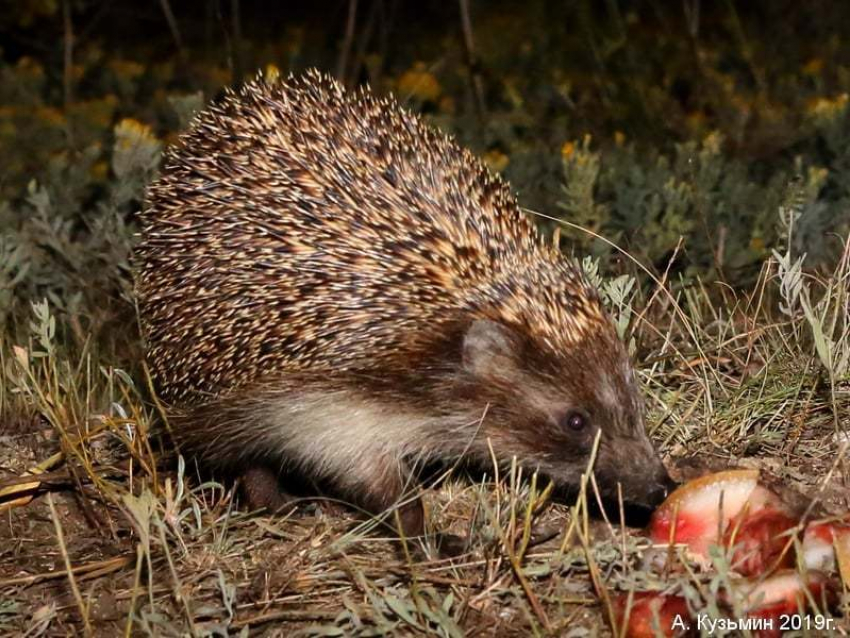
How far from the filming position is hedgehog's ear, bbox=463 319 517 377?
471 centimetres

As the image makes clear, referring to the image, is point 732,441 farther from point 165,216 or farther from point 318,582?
point 165,216

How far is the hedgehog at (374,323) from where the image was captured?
4.71 metres

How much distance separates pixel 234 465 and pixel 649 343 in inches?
69.8

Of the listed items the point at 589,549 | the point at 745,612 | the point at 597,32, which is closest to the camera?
the point at 745,612

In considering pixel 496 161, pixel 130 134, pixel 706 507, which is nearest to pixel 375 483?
pixel 706 507

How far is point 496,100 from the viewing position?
10.7m

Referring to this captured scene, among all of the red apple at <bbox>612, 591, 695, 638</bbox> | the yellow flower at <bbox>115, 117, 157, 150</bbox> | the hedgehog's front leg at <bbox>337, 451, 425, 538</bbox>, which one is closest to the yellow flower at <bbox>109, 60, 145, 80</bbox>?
the yellow flower at <bbox>115, 117, 157, 150</bbox>

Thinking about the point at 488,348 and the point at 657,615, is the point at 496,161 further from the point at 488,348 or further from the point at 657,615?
the point at 657,615

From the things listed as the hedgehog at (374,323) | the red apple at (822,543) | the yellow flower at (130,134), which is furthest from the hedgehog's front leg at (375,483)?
the yellow flower at (130,134)

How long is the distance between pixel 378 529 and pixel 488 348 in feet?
2.43

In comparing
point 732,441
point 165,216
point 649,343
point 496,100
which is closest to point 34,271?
point 165,216

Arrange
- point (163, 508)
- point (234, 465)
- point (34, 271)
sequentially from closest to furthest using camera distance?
point (163, 508)
point (234, 465)
point (34, 271)

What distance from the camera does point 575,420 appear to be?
184 inches

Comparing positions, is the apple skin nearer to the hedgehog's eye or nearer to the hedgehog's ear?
the hedgehog's eye
